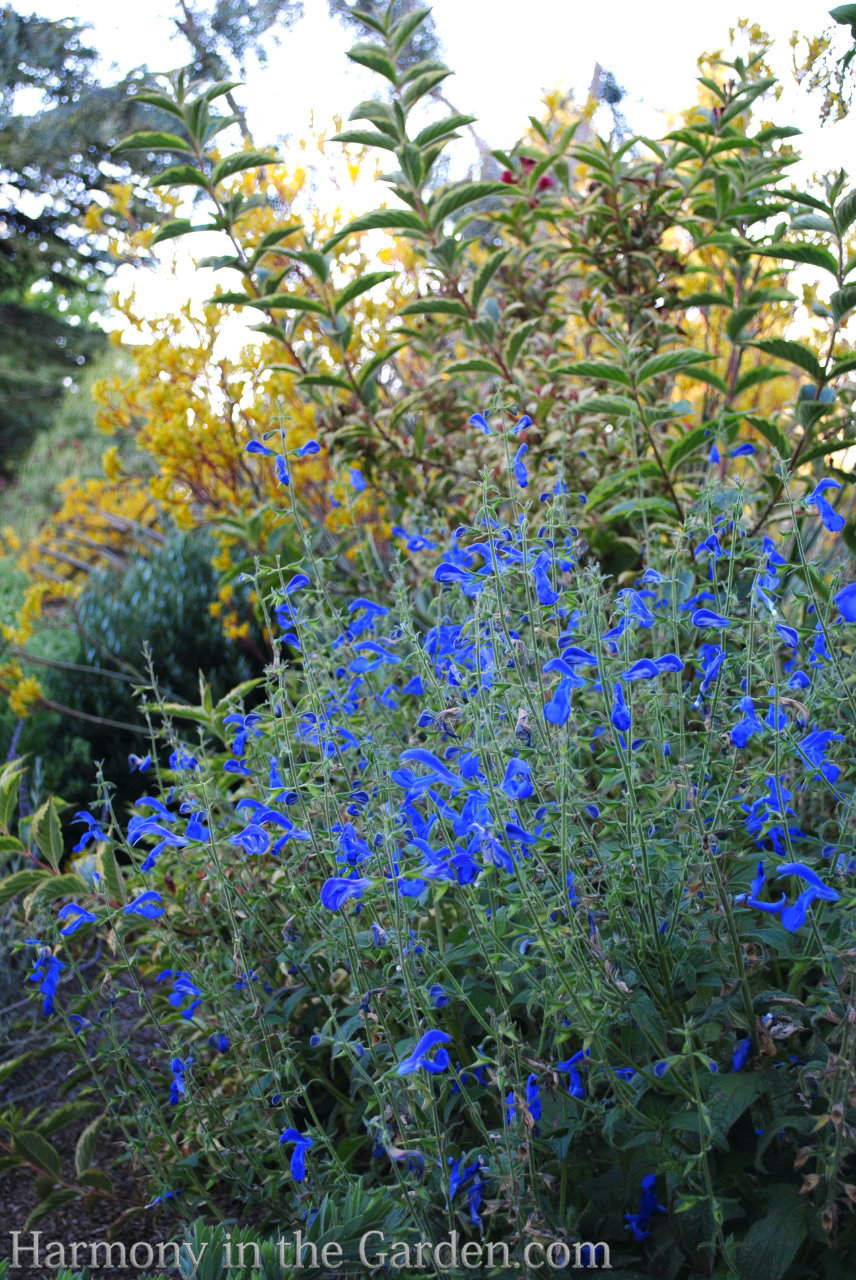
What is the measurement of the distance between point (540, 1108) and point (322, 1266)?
0.38 metres

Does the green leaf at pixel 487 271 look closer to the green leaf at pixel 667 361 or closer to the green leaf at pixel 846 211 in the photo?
the green leaf at pixel 667 361

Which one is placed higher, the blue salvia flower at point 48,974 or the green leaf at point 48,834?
the green leaf at point 48,834

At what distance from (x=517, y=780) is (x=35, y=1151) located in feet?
4.79

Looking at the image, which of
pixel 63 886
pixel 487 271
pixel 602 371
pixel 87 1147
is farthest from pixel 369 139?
pixel 87 1147

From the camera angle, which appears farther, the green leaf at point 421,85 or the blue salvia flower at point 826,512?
the green leaf at point 421,85

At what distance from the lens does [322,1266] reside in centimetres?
123

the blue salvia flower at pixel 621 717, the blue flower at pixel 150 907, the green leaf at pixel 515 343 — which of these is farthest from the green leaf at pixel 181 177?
the blue salvia flower at pixel 621 717

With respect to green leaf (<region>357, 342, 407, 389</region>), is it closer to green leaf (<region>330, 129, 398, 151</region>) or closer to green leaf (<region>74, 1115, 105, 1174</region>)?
green leaf (<region>330, 129, 398, 151</region>)

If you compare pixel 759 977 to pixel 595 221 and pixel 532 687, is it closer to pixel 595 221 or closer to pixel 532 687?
pixel 532 687

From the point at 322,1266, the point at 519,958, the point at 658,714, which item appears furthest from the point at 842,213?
the point at 322,1266

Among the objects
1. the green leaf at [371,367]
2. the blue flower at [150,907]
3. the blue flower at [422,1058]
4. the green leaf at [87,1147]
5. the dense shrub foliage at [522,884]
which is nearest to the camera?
the blue flower at [422,1058]

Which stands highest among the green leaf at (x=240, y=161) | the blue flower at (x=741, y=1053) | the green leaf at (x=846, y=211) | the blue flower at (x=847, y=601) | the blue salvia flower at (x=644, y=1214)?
the green leaf at (x=240, y=161)

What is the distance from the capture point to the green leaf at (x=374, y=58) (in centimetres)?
266

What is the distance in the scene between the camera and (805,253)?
2262 millimetres
